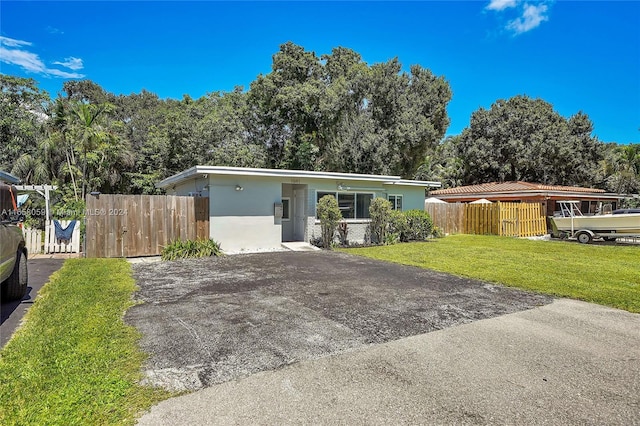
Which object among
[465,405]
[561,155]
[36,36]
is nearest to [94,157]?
[36,36]

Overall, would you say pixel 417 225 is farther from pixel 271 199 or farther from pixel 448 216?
pixel 271 199

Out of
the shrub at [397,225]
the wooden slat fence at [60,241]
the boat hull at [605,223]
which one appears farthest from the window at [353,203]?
the boat hull at [605,223]

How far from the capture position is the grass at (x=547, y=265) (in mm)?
6941

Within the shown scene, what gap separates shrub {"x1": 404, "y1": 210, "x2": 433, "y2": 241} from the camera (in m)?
15.9

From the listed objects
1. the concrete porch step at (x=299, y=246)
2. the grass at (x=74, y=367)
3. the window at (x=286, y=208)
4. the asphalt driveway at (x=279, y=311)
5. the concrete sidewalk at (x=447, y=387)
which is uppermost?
the window at (x=286, y=208)

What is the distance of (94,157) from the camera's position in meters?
21.3

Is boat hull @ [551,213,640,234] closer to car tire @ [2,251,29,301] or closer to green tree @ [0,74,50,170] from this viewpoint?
car tire @ [2,251,29,301]

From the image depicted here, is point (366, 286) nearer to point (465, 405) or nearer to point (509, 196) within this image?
point (465, 405)

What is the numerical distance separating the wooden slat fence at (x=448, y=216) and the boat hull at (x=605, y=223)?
15.4ft

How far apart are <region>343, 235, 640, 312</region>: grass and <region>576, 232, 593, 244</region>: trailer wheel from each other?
1540 millimetres

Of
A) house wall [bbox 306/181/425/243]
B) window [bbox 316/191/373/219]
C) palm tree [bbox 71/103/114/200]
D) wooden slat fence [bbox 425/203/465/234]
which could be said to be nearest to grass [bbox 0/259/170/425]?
house wall [bbox 306/181/425/243]

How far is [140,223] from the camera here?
11328 mm

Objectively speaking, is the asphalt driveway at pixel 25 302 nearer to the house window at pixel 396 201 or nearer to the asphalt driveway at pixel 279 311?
the asphalt driveway at pixel 279 311

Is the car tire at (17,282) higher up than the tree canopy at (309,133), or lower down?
lower down
